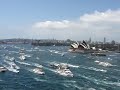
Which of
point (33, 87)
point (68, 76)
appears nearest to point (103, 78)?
point (68, 76)

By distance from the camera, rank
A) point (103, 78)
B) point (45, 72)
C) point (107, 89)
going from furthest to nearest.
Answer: point (45, 72), point (103, 78), point (107, 89)

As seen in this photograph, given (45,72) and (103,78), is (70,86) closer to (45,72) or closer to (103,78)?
(103,78)

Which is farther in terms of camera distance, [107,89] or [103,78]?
[103,78]

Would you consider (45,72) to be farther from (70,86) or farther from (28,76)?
(70,86)

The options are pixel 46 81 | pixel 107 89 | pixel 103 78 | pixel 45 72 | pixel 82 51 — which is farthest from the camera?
pixel 82 51

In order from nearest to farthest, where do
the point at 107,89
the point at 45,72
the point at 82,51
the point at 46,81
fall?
1. the point at 107,89
2. the point at 46,81
3. the point at 45,72
4. the point at 82,51

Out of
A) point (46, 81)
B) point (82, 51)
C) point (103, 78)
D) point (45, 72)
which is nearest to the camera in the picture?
point (46, 81)

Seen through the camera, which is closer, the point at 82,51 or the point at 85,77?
the point at 85,77

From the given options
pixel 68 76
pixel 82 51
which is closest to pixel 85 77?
pixel 68 76
